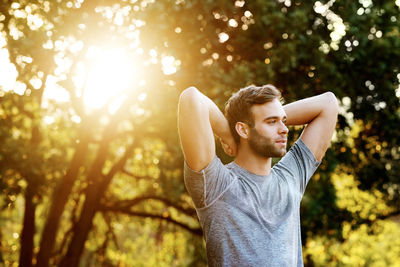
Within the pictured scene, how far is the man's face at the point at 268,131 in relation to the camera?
2.59 meters

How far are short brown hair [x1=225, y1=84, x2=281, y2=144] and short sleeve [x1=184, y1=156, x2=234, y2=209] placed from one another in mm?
398

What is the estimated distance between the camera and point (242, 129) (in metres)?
2.69

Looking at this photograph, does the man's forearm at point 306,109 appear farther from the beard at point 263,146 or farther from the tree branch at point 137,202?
the tree branch at point 137,202

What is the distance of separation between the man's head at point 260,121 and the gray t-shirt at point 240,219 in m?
0.20

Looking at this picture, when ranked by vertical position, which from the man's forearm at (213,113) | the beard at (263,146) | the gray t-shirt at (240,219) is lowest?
the gray t-shirt at (240,219)

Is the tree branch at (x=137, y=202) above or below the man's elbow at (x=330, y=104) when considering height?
below

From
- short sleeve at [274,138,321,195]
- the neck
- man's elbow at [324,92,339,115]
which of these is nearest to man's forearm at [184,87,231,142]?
the neck

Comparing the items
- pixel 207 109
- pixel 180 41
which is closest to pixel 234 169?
pixel 207 109

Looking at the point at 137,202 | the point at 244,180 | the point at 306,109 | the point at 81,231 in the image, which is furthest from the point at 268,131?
the point at 137,202

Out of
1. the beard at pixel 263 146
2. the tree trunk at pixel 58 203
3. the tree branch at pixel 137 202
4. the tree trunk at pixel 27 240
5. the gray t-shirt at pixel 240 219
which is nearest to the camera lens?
the gray t-shirt at pixel 240 219

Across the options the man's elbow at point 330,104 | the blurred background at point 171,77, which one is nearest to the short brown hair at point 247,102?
the man's elbow at point 330,104

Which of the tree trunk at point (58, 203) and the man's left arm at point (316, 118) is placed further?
the tree trunk at point (58, 203)

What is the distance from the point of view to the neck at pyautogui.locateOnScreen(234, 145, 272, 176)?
2.63m

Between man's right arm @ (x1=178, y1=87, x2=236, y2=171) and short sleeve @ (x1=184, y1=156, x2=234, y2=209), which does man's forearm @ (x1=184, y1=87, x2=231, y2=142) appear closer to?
man's right arm @ (x1=178, y1=87, x2=236, y2=171)
